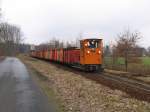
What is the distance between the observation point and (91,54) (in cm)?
3139

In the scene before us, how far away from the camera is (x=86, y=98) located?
1366cm

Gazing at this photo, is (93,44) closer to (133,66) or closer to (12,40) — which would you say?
(133,66)

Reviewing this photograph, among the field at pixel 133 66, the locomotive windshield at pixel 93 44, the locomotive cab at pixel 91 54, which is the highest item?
the locomotive windshield at pixel 93 44

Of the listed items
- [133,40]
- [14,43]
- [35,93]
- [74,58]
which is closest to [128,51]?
[133,40]

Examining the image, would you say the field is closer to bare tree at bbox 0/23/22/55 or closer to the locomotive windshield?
the locomotive windshield

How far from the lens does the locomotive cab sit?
31281mm

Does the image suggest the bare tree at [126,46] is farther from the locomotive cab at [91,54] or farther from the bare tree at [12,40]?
the bare tree at [12,40]

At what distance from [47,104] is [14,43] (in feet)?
525

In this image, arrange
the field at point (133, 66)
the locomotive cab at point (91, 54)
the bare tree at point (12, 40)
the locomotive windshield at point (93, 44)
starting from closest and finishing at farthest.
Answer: the locomotive cab at point (91, 54)
the locomotive windshield at point (93, 44)
the field at point (133, 66)
the bare tree at point (12, 40)

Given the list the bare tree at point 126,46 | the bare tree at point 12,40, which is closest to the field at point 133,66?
the bare tree at point 126,46

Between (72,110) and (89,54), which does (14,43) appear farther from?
(72,110)

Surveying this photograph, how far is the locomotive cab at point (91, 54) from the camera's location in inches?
1232

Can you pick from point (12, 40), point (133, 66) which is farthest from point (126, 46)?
point (12, 40)

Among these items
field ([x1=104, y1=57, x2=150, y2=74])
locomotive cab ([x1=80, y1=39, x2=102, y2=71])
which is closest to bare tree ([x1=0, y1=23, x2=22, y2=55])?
field ([x1=104, y1=57, x2=150, y2=74])
